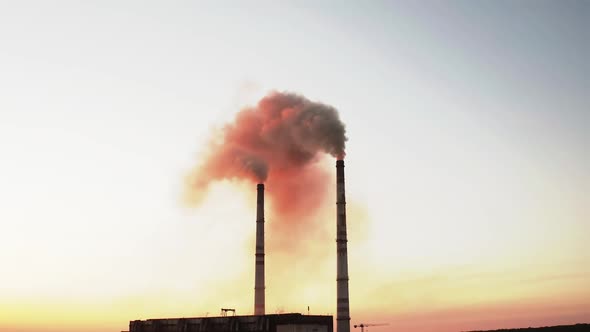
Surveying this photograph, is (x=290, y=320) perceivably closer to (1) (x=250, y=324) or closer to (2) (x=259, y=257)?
(1) (x=250, y=324)

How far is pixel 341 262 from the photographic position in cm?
5078

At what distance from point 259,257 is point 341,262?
39.6ft

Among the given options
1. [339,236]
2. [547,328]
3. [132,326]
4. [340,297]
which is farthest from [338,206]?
[547,328]

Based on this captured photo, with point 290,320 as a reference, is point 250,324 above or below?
below

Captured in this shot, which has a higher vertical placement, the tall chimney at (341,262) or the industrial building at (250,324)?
the tall chimney at (341,262)

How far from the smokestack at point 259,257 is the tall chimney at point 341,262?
11069 mm

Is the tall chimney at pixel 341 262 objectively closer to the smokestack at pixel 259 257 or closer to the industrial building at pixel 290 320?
the industrial building at pixel 290 320

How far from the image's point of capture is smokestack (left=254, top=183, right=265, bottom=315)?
58.7 metres

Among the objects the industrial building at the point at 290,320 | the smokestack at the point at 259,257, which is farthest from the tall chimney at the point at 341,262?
Result: the smokestack at the point at 259,257

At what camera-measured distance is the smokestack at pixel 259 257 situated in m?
58.7

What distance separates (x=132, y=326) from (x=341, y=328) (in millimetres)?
23034

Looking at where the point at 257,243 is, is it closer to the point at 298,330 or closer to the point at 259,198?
the point at 259,198

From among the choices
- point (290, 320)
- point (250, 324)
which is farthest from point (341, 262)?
point (250, 324)

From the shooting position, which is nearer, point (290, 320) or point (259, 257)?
point (290, 320)
